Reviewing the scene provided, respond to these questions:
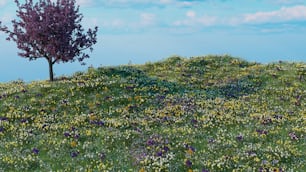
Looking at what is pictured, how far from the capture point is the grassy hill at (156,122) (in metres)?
19.6

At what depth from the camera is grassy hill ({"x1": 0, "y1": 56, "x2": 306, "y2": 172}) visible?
64.2 ft

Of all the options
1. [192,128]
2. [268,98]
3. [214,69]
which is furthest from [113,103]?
[214,69]

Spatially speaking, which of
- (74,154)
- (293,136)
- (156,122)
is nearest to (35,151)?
(74,154)

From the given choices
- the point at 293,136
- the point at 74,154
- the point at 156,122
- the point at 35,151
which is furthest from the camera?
the point at 156,122

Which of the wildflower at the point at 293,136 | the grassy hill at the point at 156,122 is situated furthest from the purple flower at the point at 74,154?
the wildflower at the point at 293,136

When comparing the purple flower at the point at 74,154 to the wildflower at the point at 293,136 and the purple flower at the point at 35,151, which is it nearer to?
the purple flower at the point at 35,151

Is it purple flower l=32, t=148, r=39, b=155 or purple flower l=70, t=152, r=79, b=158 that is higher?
purple flower l=32, t=148, r=39, b=155

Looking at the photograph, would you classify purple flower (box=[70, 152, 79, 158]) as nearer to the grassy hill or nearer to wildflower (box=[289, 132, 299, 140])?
the grassy hill

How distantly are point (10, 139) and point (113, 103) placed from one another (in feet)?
25.7

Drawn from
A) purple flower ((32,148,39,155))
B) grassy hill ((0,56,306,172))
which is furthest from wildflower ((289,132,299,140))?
purple flower ((32,148,39,155))

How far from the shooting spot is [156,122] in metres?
24.9

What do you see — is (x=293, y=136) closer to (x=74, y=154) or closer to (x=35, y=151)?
(x=74, y=154)

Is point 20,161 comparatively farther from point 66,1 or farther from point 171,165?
point 66,1

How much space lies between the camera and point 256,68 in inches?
1655
